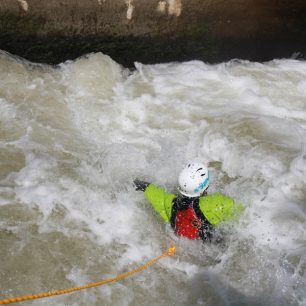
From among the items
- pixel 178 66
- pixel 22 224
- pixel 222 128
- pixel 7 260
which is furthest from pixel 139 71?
pixel 7 260

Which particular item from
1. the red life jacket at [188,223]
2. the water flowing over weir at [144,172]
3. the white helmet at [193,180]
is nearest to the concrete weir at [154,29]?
the water flowing over weir at [144,172]

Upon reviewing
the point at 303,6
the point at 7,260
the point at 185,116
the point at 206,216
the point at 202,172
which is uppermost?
the point at 303,6

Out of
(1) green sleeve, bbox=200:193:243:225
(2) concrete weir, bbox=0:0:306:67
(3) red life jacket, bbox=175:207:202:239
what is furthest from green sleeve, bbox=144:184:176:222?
(2) concrete weir, bbox=0:0:306:67

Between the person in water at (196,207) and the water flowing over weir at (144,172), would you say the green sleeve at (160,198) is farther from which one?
the water flowing over weir at (144,172)

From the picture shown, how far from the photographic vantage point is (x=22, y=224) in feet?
13.3

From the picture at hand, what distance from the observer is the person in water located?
3.51 m

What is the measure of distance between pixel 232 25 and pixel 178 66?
1153 millimetres

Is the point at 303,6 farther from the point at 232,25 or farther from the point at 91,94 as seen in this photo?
the point at 91,94

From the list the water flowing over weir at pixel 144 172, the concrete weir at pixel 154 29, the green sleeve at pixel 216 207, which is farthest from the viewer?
the concrete weir at pixel 154 29

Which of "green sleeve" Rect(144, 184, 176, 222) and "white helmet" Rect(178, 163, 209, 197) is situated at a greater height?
"white helmet" Rect(178, 163, 209, 197)

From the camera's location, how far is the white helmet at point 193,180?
3.51 metres

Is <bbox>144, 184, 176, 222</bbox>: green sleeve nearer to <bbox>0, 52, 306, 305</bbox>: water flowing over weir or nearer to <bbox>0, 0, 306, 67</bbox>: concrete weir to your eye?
<bbox>0, 52, 306, 305</bbox>: water flowing over weir

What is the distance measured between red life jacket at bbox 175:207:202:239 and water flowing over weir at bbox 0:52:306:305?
231mm

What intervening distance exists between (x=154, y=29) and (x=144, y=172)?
2.94 metres
